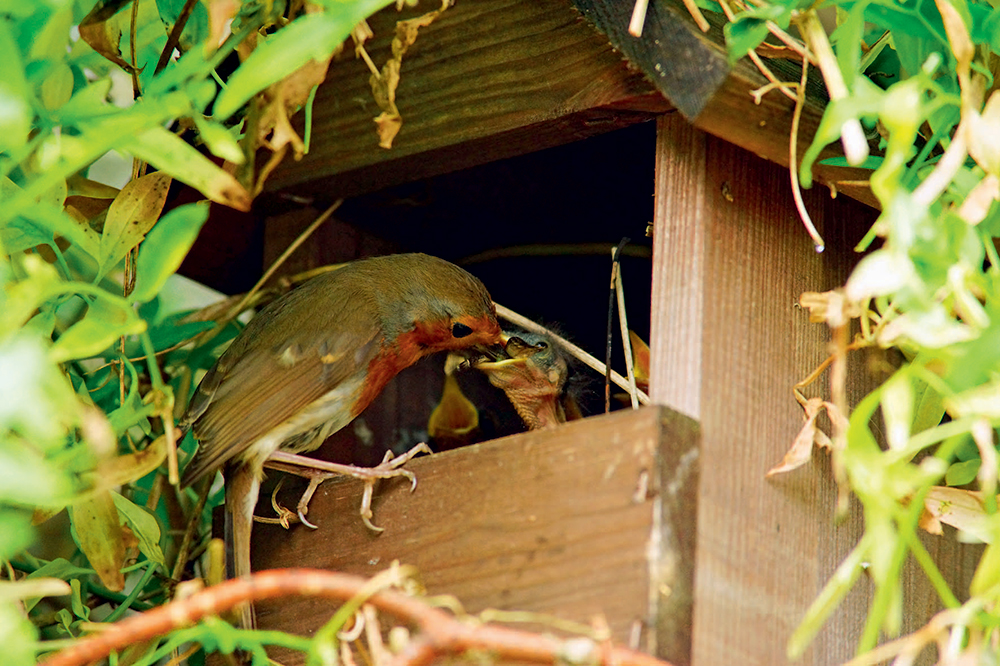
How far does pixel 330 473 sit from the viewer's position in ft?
7.57

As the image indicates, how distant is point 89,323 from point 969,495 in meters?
1.17

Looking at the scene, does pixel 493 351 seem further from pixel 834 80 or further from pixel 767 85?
pixel 834 80

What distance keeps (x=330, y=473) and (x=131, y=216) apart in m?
0.68

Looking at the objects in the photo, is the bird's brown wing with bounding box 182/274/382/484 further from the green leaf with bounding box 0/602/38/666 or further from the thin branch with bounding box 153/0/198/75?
the green leaf with bounding box 0/602/38/666

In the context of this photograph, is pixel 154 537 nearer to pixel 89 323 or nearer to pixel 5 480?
pixel 89 323

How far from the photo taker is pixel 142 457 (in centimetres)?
157

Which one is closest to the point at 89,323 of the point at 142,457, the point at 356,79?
the point at 142,457

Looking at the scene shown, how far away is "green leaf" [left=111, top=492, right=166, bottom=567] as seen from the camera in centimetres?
196

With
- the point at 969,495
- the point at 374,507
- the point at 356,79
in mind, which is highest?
the point at 356,79

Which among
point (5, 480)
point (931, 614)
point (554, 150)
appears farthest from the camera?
point (554, 150)

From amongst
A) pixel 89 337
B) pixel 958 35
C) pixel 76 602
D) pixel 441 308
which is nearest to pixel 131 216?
pixel 89 337

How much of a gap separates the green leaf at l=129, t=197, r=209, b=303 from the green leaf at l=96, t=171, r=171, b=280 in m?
0.37

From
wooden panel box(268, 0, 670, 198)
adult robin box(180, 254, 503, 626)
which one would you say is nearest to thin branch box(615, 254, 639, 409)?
wooden panel box(268, 0, 670, 198)

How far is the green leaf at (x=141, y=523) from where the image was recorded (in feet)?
6.42
